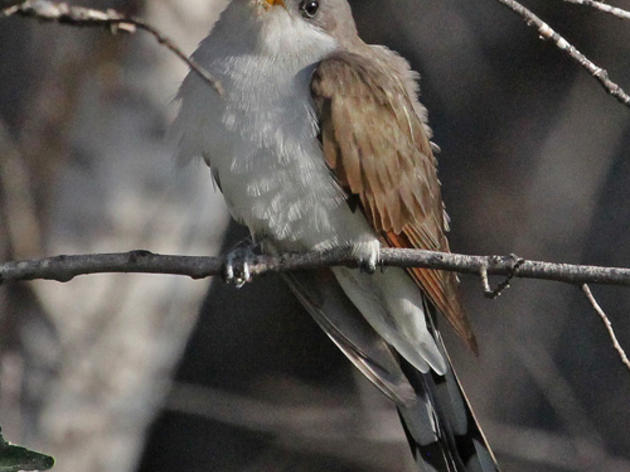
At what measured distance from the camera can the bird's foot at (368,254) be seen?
397 cm

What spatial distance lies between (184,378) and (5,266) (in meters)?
4.65

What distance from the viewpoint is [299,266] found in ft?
12.3

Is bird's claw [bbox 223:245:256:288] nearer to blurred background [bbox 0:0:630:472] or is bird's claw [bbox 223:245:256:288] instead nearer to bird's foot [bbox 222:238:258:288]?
bird's foot [bbox 222:238:258:288]

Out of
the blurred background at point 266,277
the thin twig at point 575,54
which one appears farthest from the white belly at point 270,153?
the thin twig at point 575,54

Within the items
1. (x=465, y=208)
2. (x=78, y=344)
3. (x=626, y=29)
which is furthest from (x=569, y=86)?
(x=78, y=344)

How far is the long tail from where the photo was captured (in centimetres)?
440

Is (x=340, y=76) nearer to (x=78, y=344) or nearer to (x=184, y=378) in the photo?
(x=78, y=344)

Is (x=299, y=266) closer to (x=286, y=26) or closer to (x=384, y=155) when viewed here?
(x=384, y=155)

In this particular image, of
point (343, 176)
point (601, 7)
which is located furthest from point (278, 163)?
point (601, 7)

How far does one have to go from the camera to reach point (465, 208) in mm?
7711

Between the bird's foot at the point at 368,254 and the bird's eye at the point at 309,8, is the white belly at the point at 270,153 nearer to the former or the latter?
the bird's foot at the point at 368,254

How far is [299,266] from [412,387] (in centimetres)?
96

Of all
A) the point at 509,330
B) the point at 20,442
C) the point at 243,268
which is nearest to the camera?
the point at 243,268

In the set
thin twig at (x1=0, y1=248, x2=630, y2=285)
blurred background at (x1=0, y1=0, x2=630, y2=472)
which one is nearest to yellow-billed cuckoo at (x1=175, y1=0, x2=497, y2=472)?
thin twig at (x1=0, y1=248, x2=630, y2=285)
